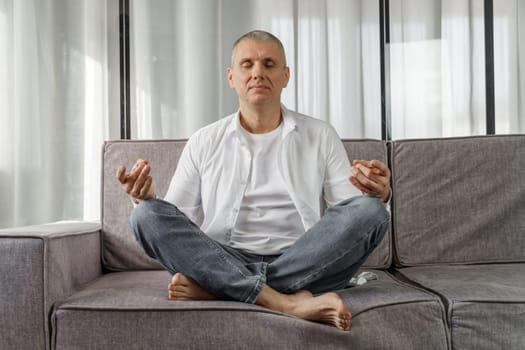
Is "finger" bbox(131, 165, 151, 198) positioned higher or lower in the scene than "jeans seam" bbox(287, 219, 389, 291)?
higher

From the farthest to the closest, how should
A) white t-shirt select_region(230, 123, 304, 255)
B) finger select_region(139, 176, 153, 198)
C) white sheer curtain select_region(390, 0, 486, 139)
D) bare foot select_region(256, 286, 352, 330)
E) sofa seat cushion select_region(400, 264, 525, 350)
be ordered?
white sheer curtain select_region(390, 0, 486, 139) → white t-shirt select_region(230, 123, 304, 255) → finger select_region(139, 176, 153, 198) → sofa seat cushion select_region(400, 264, 525, 350) → bare foot select_region(256, 286, 352, 330)

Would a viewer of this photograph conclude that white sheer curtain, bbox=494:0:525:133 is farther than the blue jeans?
Yes

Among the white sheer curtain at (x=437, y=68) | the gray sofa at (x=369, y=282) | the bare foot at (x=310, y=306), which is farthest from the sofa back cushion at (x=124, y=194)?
the white sheer curtain at (x=437, y=68)

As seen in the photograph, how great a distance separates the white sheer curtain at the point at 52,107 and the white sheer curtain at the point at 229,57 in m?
0.18

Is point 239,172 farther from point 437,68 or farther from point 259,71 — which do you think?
point 437,68

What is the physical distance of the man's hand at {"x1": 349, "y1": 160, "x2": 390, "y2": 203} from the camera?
4.96ft

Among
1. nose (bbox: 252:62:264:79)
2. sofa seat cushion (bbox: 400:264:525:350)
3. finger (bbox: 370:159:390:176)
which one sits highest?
nose (bbox: 252:62:264:79)

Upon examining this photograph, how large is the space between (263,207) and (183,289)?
0.45m

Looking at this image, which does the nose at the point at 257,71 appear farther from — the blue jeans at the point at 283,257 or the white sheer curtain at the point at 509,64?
the white sheer curtain at the point at 509,64

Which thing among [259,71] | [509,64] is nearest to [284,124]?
[259,71]

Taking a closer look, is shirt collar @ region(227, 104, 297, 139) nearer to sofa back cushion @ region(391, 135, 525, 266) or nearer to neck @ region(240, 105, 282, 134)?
neck @ region(240, 105, 282, 134)

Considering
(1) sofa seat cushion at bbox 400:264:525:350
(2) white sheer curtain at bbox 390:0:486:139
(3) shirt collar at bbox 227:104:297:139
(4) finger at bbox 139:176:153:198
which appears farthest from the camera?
(2) white sheer curtain at bbox 390:0:486:139

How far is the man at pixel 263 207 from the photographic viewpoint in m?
1.49

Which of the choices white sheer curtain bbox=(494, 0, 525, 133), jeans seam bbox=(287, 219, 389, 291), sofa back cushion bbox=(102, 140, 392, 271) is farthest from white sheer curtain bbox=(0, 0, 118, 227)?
white sheer curtain bbox=(494, 0, 525, 133)
